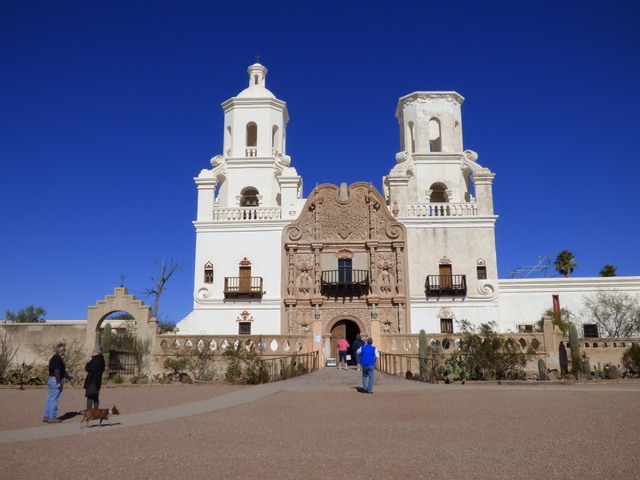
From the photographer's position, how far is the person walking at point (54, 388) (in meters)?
11.3

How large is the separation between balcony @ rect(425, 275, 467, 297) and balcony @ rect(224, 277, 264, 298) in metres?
9.79

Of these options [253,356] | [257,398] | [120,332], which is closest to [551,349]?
[253,356]

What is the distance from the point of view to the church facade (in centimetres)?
3089

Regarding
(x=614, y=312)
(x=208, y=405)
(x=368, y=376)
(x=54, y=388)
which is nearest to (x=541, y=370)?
(x=368, y=376)

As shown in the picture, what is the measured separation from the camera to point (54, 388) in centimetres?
1148

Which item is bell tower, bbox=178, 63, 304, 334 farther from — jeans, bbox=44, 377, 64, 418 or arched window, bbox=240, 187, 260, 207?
jeans, bbox=44, 377, 64, 418

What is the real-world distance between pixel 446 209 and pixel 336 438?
25.7 m

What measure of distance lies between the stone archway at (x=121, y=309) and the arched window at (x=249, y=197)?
37.1 feet

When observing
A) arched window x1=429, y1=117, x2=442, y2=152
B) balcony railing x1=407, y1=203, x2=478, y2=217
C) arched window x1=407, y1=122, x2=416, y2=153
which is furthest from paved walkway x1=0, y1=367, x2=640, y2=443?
arched window x1=429, y1=117, x2=442, y2=152

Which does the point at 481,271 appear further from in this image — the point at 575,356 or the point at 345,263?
the point at 575,356

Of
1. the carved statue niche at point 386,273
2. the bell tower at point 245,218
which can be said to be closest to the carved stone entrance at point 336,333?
the carved statue niche at point 386,273

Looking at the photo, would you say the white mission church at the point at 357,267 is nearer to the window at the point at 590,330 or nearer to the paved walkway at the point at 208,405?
the window at the point at 590,330

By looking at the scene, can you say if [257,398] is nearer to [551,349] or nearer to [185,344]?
[185,344]

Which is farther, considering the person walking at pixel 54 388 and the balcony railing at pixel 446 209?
the balcony railing at pixel 446 209
